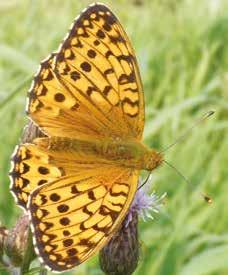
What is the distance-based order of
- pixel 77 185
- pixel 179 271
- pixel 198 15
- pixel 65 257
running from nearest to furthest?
pixel 65 257 → pixel 77 185 → pixel 179 271 → pixel 198 15

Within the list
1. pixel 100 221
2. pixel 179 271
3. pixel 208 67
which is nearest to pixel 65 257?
pixel 100 221

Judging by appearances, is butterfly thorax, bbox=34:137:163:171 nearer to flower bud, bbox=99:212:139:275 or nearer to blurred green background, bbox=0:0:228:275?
flower bud, bbox=99:212:139:275

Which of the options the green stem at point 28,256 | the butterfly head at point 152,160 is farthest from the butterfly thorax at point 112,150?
the green stem at point 28,256

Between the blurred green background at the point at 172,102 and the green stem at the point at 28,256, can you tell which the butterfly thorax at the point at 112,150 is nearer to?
the green stem at the point at 28,256

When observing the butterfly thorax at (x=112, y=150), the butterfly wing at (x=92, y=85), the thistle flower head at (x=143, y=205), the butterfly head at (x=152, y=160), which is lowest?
the thistle flower head at (x=143, y=205)

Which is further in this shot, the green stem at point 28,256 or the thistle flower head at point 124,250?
the thistle flower head at point 124,250

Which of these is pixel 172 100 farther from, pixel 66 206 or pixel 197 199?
pixel 66 206
